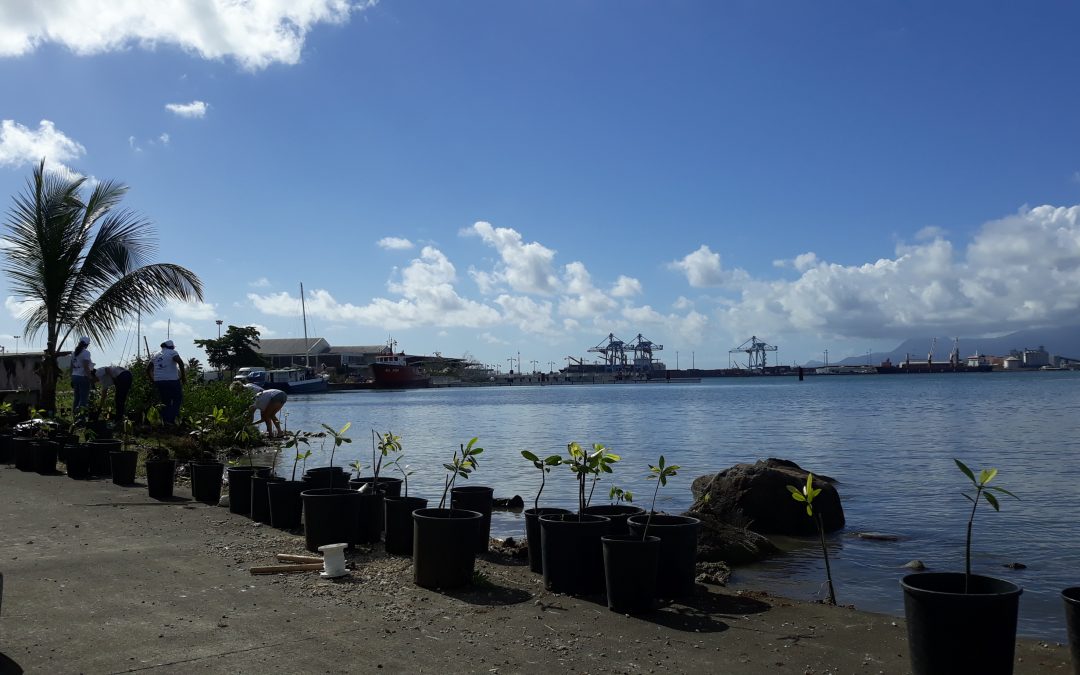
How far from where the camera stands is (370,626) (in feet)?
16.0

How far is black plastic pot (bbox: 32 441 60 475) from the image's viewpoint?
12000 millimetres

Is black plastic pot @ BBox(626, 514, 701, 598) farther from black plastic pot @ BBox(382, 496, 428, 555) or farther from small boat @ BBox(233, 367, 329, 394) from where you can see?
small boat @ BBox(233, 367, 329, 394)

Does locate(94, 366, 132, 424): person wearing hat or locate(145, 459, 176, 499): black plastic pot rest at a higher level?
locate(94, 366, 132, 424): person wearing hat

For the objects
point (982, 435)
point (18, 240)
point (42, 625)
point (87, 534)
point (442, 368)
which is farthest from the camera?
point (442, 368)

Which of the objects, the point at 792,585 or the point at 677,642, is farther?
the point at 792,585

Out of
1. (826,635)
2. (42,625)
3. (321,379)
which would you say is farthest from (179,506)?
(321,379)

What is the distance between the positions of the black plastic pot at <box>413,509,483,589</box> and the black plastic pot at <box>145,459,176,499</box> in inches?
226

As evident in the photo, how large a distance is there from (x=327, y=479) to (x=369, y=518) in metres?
1.68

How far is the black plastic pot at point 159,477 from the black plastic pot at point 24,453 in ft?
12.0

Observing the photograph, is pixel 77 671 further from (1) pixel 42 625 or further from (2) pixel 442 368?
(2) pixel 442 368

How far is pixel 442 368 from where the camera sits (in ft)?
555

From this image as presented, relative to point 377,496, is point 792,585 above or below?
below

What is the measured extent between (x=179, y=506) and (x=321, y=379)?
86.6 metres

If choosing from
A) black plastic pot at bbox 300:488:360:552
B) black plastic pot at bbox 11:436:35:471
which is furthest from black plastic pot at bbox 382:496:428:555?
black plastic pot at bbox 11:436:35:471
